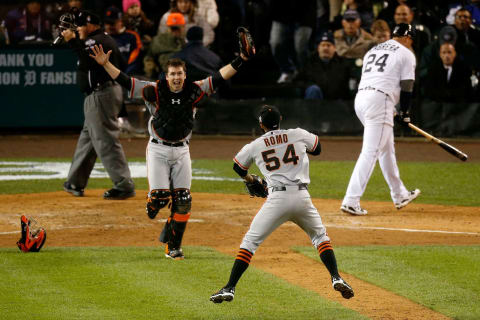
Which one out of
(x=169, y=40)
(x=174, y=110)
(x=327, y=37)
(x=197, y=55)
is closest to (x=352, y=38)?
(x=327, y=37)

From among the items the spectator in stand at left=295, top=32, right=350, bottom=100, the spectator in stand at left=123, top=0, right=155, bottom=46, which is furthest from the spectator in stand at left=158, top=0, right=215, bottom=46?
the spectator in stand at left=295, top=32, right=350, bottom=100

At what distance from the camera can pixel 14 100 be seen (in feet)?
61.6

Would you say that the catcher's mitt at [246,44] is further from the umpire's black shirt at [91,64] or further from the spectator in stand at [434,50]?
the spectator in stand at [434,50]

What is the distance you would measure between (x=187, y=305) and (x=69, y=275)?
1.45 meters

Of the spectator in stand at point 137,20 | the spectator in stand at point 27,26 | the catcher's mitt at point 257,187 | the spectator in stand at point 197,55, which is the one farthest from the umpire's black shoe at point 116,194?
the spectator in stand at point 27,26

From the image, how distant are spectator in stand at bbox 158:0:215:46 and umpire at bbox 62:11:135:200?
6387 millimetres

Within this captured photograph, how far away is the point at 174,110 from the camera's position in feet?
27.7

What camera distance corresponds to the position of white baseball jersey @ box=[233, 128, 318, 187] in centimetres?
677

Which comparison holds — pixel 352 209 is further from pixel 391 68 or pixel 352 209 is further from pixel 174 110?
pixel 174 110

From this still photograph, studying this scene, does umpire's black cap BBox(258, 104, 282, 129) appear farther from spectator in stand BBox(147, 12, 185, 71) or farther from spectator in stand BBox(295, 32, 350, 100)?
spectator in stand BBox(295, 32, 350, 100)

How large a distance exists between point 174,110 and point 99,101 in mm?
3416

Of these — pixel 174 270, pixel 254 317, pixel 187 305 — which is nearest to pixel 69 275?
pixel 174 270

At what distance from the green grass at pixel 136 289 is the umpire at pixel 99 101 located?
3088mm

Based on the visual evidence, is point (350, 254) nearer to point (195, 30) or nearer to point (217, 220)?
point (217, 220)
